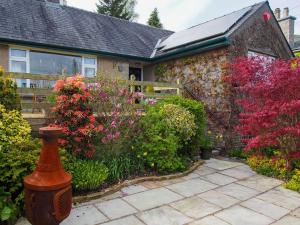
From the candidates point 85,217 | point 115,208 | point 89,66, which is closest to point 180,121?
point 115,208

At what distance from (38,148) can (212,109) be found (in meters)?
6.41

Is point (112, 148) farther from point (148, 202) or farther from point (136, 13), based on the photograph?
point (136, 13)

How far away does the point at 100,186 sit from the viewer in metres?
4.64

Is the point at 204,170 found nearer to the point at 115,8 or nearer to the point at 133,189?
the point at 133,189

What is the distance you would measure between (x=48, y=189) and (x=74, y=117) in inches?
87.1

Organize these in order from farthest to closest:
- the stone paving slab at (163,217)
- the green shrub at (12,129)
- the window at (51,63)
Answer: the window at (51,63) → the green shrub at (12,129) → the stone paving slab at (163,217)

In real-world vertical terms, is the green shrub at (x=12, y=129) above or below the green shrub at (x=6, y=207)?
above

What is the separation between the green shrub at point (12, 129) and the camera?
13.2 feet

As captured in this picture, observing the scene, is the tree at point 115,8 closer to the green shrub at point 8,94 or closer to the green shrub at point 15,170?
the green shrub at point 8,94

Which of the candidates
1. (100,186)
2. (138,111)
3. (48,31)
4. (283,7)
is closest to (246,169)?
(138,111)

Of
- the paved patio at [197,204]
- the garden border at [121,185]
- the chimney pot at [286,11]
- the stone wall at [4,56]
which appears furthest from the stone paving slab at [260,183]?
the chimney pot at [286,11]

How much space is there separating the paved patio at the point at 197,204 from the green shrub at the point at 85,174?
318mm

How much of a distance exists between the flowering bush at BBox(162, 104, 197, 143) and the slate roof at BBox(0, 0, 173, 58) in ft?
16.7

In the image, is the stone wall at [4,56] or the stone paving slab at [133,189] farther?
the stone wall at [4,56]
